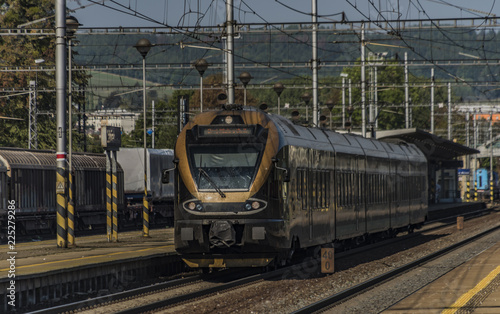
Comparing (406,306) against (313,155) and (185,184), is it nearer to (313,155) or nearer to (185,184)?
(185,184)

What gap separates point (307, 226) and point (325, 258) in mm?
939

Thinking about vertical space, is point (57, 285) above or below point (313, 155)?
below

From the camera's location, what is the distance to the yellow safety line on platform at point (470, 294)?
14.8 m

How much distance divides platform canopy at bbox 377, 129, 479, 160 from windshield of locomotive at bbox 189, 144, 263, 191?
22.5m

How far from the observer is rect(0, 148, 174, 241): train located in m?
32.7

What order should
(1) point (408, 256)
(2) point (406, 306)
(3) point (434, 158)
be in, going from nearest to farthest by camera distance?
(2) point (406, 306) < (1) point (408, 256) < (3) point (434, 158)

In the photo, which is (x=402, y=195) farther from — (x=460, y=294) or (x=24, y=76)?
(x=24, y=76)

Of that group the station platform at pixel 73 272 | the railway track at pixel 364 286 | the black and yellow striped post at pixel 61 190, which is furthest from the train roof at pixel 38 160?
the railway track at pixel 364 286

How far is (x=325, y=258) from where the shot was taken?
2098 cm

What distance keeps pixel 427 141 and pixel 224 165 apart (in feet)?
113

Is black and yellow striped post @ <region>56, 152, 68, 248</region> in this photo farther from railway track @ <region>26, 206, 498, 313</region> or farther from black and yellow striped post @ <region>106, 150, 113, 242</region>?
black and yellow striped post @ <region>106, 150, 113, 242</region>

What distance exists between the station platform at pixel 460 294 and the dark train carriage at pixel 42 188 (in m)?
17.9

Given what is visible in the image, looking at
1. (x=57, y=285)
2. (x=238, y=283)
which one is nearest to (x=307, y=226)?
(x=238, y=283)

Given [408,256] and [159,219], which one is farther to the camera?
[159,219]
